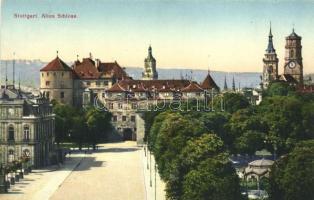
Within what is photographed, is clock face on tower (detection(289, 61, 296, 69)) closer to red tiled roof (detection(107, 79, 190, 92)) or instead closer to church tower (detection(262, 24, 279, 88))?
church tower (detection(262, 24, 279, 88))

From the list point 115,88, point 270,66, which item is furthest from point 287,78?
point 115,88

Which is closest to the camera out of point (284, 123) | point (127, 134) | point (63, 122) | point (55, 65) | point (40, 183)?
point (40, 183)

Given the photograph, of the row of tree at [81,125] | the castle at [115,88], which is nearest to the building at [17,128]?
the row of tree at [81,125]

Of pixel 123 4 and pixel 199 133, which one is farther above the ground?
pixel 123 4

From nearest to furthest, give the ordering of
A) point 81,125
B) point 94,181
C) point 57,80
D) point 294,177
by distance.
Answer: point 294,177, point 94,181, point 81,125, point 57,80

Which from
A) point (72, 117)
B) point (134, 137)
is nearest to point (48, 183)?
point (72, 117)

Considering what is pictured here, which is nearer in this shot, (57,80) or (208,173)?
(208,173)

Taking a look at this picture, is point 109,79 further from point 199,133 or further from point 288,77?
point 199,133

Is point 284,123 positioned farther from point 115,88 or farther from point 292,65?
point 292,65
